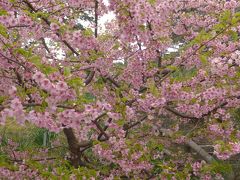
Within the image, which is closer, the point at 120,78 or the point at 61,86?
the point at 61,86

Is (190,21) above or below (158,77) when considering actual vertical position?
above

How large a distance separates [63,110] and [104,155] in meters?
2.04

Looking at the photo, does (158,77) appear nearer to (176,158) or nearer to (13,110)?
(176,158)

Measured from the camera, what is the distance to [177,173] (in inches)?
218

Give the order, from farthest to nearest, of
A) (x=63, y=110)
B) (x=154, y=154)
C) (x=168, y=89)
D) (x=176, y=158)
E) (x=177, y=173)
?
(x=176, y=158) < (x=154, y=154) < (x=177, y=173) < (x=168, y=89) < (x=63, y=110)

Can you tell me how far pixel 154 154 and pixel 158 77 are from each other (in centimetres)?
162

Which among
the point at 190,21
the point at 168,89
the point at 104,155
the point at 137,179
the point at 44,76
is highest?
the point at 190,21

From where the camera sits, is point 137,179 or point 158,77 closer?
point 137,179

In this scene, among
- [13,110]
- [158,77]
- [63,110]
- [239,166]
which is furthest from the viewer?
[239,166]

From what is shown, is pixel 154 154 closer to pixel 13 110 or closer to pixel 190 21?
pixel 190 21

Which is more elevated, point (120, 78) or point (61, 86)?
point (120, 78)

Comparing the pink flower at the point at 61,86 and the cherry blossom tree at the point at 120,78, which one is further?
the cherry blossom tree at the point at 120,78

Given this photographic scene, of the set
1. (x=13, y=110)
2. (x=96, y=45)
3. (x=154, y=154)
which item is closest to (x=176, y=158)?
(x=154, y=154)

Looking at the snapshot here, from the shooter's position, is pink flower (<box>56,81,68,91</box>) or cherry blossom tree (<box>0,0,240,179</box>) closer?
pink flower (<box>56,81,68,91</box>)
